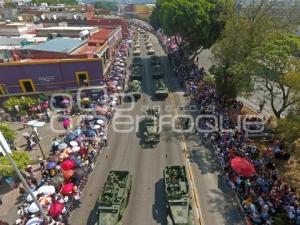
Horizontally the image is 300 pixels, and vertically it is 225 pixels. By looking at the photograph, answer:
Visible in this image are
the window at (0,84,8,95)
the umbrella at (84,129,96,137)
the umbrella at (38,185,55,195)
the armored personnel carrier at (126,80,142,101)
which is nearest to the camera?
the umbrella at (38,185,55,195)

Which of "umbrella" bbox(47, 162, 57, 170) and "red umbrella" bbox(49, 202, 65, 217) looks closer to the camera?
"red umbrella" bbox(49, 202, 65, 217)

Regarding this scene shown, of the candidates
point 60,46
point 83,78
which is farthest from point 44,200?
point 60,46

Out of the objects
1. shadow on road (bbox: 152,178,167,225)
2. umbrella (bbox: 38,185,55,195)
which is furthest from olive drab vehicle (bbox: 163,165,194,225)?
umbrella (bbox: 38,185,55,195)

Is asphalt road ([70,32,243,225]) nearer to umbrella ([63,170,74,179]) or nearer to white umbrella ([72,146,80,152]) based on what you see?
umbrella ([63,170,74,179])

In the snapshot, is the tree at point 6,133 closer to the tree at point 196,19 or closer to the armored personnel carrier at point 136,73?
the armored personnel carrier at point 136,73

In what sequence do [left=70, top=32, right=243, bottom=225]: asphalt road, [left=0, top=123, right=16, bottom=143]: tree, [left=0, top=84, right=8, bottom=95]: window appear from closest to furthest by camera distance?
[left=70, top=32, right=243, bottom=225]: asphalt road < [left=0, top=123, right=16, bottom=143]: tree < [left=0, top=84, right=8, bottom=95]: window

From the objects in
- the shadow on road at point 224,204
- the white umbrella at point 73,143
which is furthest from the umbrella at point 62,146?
the shadow on road at point 224,204

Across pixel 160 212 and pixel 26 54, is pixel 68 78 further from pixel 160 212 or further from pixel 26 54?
pixel 160 212

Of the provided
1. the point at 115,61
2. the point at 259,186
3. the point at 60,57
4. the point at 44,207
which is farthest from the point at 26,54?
the point at 259,186
